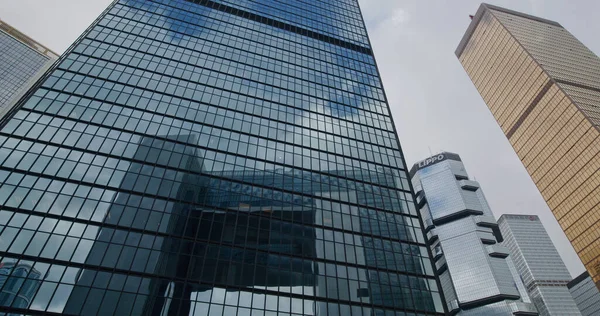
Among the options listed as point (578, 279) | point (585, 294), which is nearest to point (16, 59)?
point (578, 279)

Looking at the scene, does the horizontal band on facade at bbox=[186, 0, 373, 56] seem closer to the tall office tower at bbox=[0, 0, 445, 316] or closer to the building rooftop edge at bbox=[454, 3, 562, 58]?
the tall office tower at bbox=[0, 0, 445, 316]

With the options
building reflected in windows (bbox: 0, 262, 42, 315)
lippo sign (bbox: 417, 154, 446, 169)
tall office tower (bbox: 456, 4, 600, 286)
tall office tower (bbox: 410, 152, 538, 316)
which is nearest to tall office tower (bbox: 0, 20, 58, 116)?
building reflected in windows (bbox: 0, 262, 42, 315)

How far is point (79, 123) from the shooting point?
4031 cm

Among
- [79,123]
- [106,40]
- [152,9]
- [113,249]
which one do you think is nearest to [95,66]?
[106,40]

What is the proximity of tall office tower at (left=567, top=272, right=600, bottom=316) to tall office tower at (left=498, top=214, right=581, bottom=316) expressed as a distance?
2.81 m

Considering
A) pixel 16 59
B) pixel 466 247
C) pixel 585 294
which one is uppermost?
pixel 16 59

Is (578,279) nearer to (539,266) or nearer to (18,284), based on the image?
(539,266)

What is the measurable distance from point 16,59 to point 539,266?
220478 mm

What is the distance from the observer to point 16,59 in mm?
115625

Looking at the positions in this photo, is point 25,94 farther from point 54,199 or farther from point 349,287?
point 349,287

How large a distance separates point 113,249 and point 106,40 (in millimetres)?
32709

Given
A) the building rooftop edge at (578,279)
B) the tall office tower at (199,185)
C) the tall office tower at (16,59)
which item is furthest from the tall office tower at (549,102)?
the tall office tower at (16,59)

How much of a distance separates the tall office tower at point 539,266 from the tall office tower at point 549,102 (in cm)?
7740

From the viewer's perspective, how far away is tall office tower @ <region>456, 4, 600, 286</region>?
9975 centimetres
